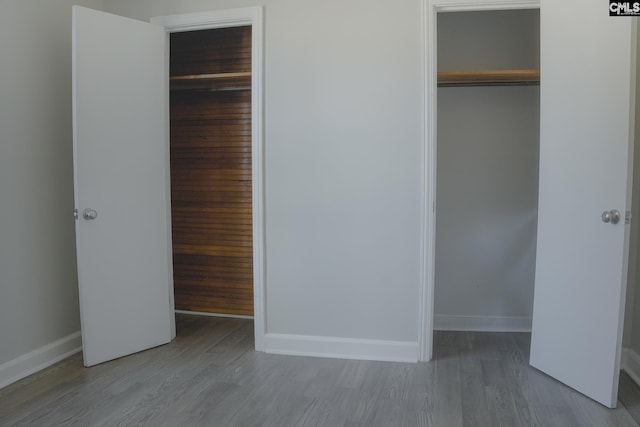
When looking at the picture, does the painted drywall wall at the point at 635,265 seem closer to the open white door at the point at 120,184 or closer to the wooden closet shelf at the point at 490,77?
the wooden closet shelf at the point at 490,77

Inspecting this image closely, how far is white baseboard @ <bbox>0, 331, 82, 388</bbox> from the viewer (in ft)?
8.02

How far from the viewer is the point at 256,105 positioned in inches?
112

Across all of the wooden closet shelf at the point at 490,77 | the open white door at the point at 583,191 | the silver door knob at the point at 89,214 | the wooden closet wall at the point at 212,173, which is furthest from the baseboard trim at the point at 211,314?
the wooden closet shelf at the point at 490,77

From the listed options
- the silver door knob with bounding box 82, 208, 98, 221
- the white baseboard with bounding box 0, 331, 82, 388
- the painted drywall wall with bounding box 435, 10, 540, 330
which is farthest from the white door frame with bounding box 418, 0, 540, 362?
the white baseboard with bounding box 0, 331, 82, 388

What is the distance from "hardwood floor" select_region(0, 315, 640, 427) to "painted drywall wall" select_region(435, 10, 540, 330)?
47 centimetres

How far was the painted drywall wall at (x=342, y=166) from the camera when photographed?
2.70 meters

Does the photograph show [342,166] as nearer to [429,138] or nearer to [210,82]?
[429,138]

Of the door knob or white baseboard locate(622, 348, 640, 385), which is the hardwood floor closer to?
white baseboard locate(622, 348, 640, 385)

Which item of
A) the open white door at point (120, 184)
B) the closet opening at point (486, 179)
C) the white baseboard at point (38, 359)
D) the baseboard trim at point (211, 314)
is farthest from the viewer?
the baseboard trim at point (211, 314)

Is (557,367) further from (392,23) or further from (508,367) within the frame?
(392,23)

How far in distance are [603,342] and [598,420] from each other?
343mm

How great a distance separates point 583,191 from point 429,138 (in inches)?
32.5

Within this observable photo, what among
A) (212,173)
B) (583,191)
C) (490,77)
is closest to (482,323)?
(583,191)

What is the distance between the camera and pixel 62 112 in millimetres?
2811
